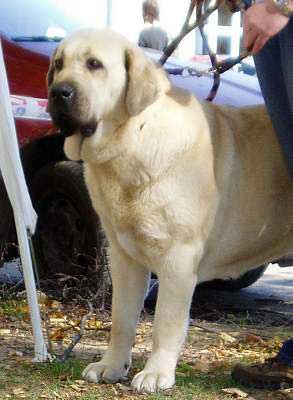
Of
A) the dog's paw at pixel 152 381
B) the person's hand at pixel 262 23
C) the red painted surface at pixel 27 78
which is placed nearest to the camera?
the person's hand at pixel 262 23

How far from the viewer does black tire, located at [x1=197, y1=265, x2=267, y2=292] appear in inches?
261

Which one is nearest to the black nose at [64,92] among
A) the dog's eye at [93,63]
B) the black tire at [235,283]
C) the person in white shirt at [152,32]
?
the dog's eye at [93,63]

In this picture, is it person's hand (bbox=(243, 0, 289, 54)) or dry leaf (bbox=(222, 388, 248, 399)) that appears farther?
dry leaf (bbox=(222, 388, 248, 399))

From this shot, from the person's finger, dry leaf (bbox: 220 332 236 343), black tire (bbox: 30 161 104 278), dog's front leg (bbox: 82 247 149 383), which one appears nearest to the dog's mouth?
dog's front leg (bbox: 82 247 149 383)

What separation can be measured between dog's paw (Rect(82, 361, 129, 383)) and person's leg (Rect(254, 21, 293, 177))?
3.64 ft

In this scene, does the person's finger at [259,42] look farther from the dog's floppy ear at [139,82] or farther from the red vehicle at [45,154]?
the red vehicle at [45,154]

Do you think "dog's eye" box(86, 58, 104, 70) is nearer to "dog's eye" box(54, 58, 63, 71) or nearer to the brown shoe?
"dog's eye" box(54, 58, 63, 71)

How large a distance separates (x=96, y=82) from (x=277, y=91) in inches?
29.6

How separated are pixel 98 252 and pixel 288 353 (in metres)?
1.70

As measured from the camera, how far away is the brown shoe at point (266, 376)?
411 centimetres

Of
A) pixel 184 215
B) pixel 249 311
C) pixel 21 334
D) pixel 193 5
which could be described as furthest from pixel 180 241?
pixel 249 311

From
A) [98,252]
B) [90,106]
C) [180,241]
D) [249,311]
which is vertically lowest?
[249,311]

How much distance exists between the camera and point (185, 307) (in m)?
3.95

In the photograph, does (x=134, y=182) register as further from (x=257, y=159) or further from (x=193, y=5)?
(x=193, y=5)
